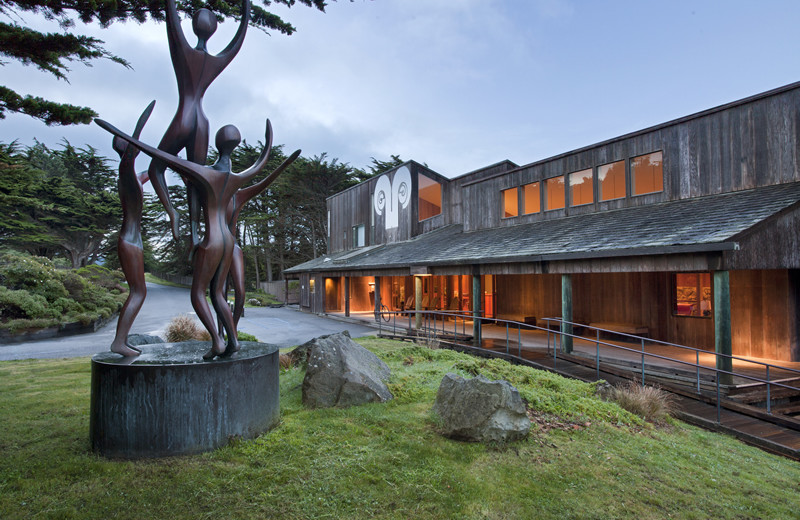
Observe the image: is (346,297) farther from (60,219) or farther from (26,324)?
(60,219)

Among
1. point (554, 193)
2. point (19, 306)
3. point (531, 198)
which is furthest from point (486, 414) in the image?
point (19, 306)

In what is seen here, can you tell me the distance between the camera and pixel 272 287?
121 ft

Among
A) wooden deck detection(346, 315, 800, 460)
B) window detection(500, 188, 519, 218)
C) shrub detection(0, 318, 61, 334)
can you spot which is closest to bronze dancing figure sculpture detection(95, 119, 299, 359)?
wooden deck detection(346, 315, 800, 460)

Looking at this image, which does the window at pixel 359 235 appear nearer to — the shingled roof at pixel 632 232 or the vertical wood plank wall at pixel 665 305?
the shingled roof at pixel 632 232

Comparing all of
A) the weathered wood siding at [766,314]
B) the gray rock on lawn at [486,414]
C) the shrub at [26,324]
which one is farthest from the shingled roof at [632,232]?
the shrub at [26,324]

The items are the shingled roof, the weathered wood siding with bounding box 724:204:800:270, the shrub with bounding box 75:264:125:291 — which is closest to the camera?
the weathered wood siding with bounding box 724:204:800:270

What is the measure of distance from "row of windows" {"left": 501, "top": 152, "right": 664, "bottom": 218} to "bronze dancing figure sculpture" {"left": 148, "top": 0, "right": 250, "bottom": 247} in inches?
423

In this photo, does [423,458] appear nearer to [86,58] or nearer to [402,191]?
[86,58]

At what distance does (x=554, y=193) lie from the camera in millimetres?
14055

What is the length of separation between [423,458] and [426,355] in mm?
A: 4966

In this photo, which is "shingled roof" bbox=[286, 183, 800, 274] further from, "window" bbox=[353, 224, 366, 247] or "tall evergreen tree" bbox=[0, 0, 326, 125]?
"window" bbox=[353, 224, 366, 247]

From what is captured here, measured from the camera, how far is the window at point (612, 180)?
39.6 ft

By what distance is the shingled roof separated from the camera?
7.48 meters

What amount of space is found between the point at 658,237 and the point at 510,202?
25.9ft
